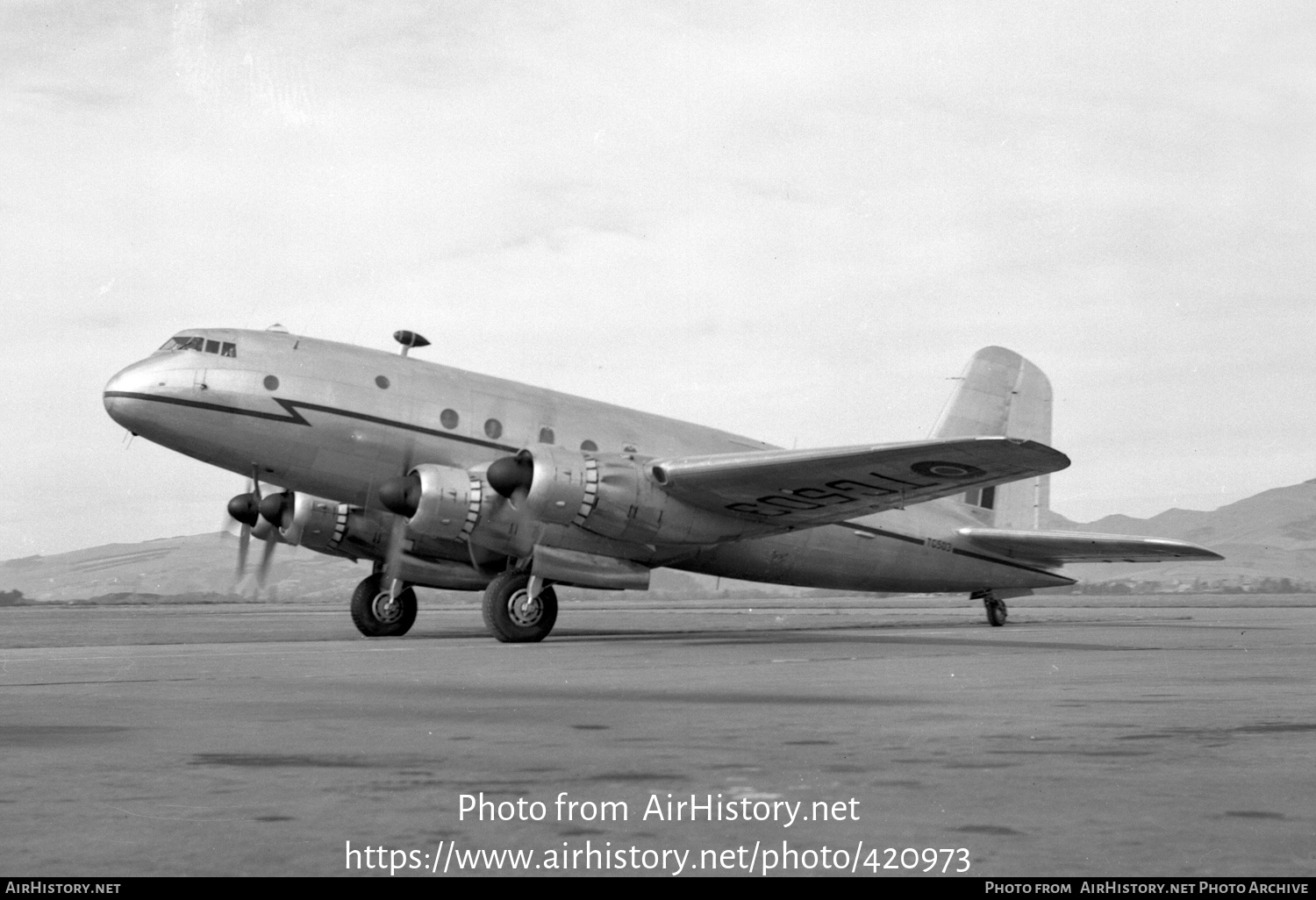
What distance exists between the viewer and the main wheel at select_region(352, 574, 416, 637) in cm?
2298

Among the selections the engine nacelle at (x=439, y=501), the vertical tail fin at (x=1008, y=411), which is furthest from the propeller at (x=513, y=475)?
the vertical tail fin at (x=1008, y=411)

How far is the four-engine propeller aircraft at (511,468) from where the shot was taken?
18578 millimetres

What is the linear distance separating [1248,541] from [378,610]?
165334 millimetres

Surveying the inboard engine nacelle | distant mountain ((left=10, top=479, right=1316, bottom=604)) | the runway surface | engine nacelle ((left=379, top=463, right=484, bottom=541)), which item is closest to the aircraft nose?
the inboard engine nacelle

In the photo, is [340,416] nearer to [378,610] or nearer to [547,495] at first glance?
[547,495]

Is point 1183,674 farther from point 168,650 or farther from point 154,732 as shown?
point 168,650

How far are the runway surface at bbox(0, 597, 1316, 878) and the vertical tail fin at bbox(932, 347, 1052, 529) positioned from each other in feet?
51.1

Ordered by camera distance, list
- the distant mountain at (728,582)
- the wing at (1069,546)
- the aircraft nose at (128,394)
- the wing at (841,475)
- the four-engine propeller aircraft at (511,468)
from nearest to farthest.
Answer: the wing at (841,475) < the four-engine propeller aircraft at (511,468) < the aircraft nose at (128,394) < the wing at (1069,546) < the distant mountain at (728,582)

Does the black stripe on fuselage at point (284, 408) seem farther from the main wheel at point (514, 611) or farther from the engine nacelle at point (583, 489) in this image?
the main wheel at point (514, 611)

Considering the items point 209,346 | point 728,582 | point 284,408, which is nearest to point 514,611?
point 284,408

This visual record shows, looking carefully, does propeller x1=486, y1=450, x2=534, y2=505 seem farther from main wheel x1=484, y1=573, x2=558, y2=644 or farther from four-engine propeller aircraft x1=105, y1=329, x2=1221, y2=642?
main wheel x1=484, y1=573, x2=558, y2=644

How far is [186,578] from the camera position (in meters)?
147

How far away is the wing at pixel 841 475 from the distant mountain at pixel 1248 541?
106753mm
